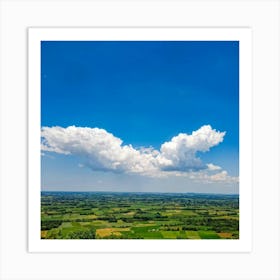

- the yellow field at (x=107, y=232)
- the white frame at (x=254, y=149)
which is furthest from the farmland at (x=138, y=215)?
the white frame at (x=254, y=149)

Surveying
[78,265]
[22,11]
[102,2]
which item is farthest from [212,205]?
[22,11]

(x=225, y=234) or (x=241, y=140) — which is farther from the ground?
(x=241, y=140)

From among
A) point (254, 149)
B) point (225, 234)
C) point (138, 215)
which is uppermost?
point (254, 149)

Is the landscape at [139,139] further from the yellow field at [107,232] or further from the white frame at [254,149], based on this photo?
the white frame at [254,149]

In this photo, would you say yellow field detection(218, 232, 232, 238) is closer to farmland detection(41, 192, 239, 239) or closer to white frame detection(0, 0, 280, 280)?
farmland detection(41, 192, 239, 239)

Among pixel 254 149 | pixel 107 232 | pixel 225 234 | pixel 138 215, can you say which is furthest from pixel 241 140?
pixel 107 232

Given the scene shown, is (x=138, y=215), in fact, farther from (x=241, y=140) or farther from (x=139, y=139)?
(x=241, y=140)
